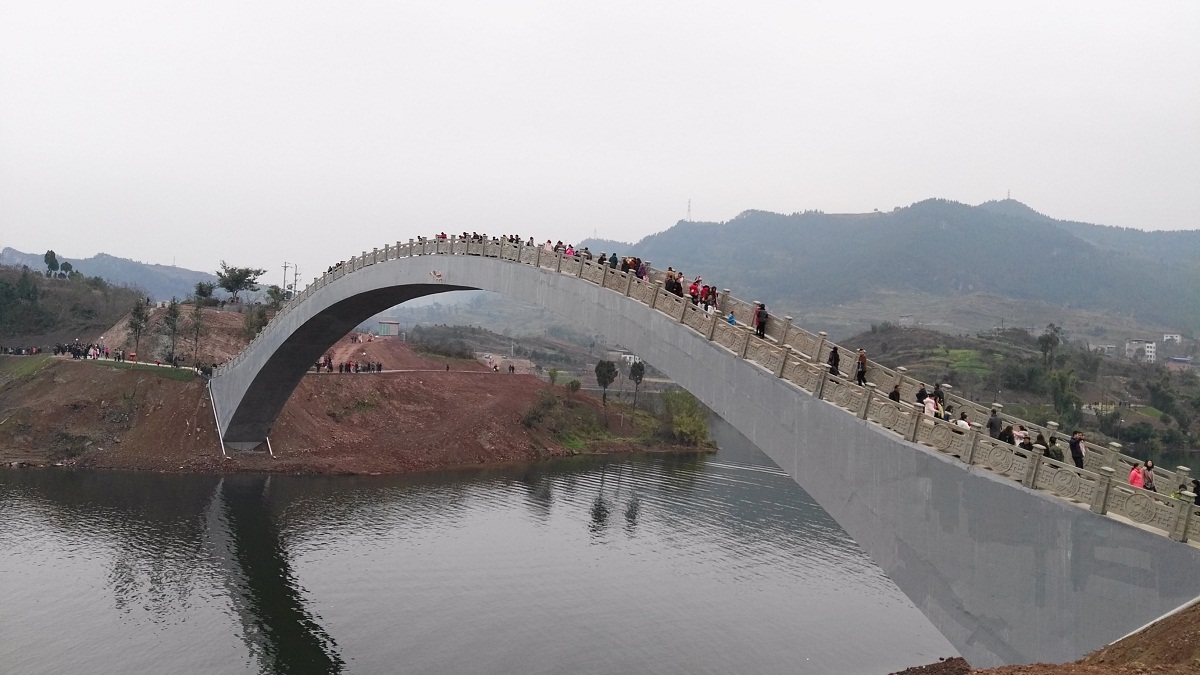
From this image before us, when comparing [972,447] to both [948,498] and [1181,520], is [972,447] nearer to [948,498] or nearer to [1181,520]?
[948,498]

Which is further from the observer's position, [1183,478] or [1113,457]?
[1113,457]

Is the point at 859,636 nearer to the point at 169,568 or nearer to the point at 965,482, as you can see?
the point at 965,482

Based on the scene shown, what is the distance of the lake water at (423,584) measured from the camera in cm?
1722

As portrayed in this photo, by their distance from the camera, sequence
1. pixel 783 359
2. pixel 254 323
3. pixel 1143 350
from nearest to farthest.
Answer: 1. pixel 783 359
2. pixel 254 323
3. pixel 1143 350

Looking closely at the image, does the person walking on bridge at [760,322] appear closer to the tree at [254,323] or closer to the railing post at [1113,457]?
the railing post at [1113,457]

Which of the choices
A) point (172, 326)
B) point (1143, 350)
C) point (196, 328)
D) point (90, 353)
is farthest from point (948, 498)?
point (1143, 350)

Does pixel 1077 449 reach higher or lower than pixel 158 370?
higher

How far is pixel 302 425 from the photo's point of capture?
41719 millimetres

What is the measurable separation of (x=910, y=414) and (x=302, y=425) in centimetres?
3718

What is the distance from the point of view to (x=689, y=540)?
27453 millimetres

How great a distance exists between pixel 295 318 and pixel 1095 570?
3195cm

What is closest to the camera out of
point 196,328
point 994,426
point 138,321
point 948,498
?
point 948,498


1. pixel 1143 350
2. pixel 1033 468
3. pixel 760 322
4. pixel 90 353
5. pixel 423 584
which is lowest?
pixel 423 584

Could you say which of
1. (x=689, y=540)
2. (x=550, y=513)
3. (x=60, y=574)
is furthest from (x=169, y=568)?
(x=689, y=540)
